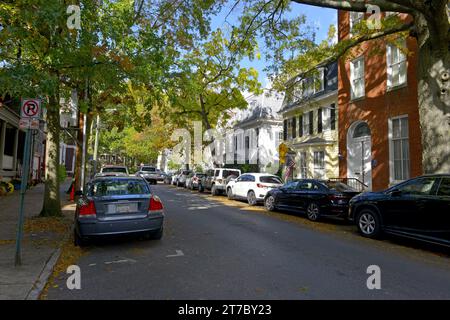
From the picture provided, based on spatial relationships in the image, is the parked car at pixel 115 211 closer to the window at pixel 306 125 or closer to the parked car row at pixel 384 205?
the parked car row at pixel 384 205

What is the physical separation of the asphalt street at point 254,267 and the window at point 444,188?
51.9 inches

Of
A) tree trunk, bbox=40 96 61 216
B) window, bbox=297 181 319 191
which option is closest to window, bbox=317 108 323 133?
window, bbox=297 181 319 191

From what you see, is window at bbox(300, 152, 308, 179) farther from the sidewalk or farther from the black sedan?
the sidewalk

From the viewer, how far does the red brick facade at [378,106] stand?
Result: 1528cm

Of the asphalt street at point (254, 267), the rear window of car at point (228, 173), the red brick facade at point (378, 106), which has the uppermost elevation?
the red brick facade at point (378, 106)

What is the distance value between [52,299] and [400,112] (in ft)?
52.8

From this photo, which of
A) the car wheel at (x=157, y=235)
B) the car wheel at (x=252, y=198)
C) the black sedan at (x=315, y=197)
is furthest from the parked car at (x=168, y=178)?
the car wheel at (x=157, y=235)

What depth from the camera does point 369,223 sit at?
30.2 ft

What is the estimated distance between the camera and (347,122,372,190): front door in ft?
60.1

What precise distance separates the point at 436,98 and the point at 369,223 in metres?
3.96

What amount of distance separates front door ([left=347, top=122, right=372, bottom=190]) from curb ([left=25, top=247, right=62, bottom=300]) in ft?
51.6
